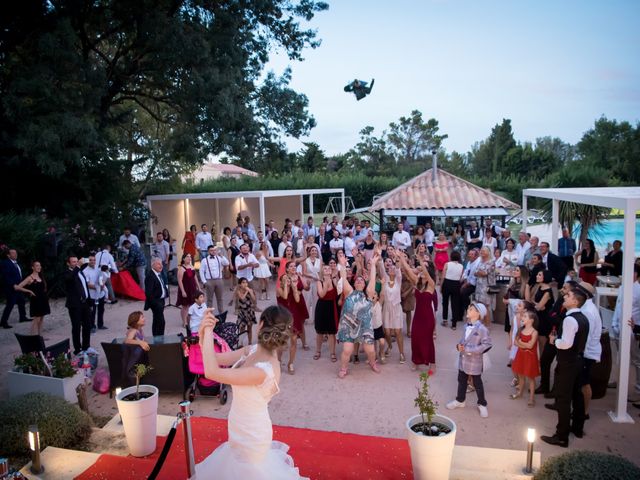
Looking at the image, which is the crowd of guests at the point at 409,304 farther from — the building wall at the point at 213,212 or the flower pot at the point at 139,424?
the building wall at the point at 213,212

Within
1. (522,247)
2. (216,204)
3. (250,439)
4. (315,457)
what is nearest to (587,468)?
(315,457)

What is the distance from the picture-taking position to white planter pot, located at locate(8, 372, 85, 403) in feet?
21.7

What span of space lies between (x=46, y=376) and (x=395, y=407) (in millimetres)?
4701

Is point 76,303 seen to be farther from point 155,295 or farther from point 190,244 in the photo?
point 190,244

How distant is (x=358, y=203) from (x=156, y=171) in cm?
2208

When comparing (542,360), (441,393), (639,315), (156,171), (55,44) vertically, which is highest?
(55,44)

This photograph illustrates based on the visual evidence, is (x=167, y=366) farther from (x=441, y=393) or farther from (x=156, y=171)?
(x=156, y=171)

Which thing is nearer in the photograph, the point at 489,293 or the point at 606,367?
the point at 606,367

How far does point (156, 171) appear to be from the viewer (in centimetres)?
2336

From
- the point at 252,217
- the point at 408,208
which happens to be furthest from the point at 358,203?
the point at 408,208

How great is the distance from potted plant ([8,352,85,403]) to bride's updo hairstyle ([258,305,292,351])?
4.71 m

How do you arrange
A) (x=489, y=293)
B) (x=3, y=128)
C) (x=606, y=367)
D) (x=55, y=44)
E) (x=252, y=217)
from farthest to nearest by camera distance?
1. (x=252, y=217)
2. (x=3, y=128)
3. (x=55, y=44)
4. (x=489, y=293)
5. (x=606, y=367)

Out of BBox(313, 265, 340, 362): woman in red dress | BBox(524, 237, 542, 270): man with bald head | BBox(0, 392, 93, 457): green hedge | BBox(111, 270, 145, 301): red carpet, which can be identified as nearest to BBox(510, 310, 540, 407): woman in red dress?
BBox(313, 265, 340, 362): woman in red dress

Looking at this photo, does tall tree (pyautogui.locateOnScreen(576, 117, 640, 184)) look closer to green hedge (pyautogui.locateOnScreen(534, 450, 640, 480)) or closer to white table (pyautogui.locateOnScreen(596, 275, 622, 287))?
white table (pyautogui.locateOnScreen(596, 275, 622, 287))
